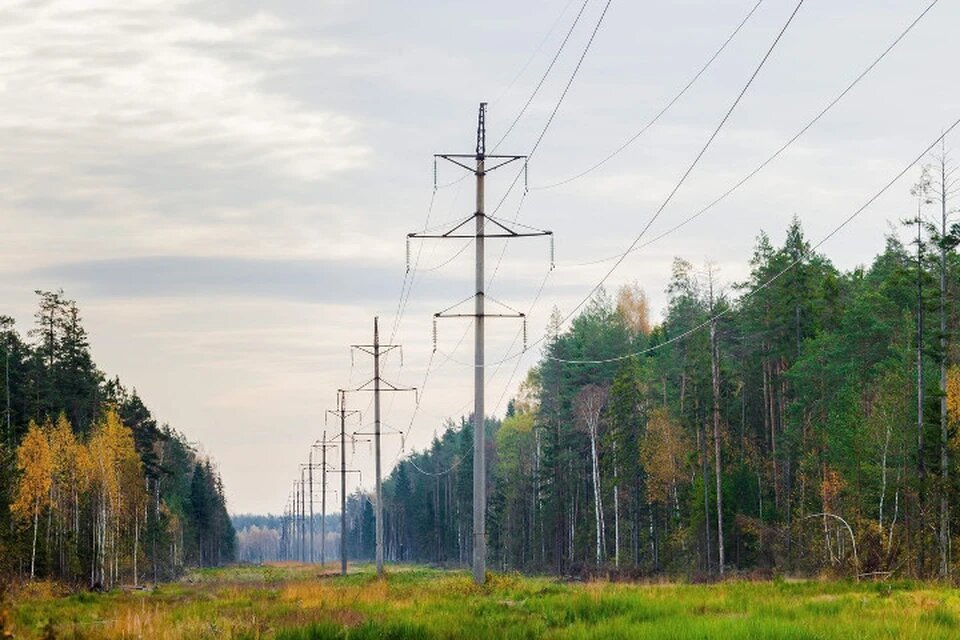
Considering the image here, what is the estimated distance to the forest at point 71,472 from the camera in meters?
67.1

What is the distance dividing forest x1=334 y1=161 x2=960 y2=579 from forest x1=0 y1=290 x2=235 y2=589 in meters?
28.6

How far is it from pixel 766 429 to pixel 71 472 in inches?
1631

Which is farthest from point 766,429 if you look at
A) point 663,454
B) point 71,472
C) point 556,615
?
point 556,615

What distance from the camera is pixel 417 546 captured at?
7411 inches

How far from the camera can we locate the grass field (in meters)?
19.9

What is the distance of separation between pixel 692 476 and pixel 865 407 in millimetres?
15228

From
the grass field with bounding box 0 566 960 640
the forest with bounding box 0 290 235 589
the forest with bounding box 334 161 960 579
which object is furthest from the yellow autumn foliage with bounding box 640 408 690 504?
the grass field with bounding box 0 566 960 640

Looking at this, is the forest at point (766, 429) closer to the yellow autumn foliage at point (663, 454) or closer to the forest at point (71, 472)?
the yellow autumn foliage at point (663, 454)

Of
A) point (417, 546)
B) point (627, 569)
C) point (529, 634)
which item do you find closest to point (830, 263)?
point (627, 569)

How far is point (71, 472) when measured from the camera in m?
79.0

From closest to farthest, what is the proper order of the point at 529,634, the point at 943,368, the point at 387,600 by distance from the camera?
1. the point at 529,634
2. the point at 387,600
3. the point at 943,368

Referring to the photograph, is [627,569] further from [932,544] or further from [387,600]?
[387,600]

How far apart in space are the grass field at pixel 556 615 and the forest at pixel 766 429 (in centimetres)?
995

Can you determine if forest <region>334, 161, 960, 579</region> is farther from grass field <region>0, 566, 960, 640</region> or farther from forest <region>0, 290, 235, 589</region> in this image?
forest <region>0, 290, 235, 589</region>
